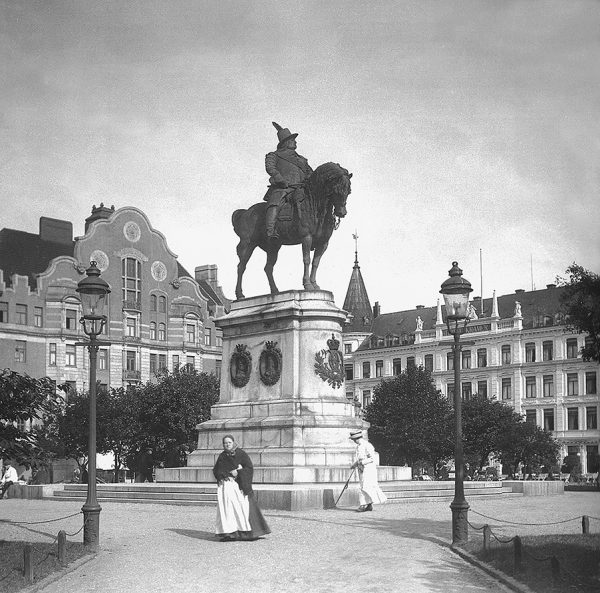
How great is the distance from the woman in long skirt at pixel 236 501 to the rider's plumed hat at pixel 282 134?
16477 mm

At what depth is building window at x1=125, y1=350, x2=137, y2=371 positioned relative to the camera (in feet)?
248

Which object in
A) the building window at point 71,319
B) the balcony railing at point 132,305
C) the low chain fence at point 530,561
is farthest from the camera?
the balcony railing at point 132,305

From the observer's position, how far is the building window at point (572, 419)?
87562 millimetres

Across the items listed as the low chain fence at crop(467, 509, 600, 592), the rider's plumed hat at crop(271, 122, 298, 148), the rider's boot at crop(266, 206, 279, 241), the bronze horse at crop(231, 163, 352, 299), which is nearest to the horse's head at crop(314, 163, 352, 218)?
the bronze horse at crop(231, 163, 352, 299)

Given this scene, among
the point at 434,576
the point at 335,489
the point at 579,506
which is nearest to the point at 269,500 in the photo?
the point at 335,489

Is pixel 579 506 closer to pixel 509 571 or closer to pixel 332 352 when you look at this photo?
pixel 332 352

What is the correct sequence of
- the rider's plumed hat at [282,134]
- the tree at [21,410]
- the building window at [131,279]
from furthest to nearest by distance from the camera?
the building window at [131,279] → the rider's plumed hat at [282,134] → the tree at [21,410]

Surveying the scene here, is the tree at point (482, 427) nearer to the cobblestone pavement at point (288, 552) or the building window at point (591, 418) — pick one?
the building window at point (591, 418)

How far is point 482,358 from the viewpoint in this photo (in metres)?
95.4

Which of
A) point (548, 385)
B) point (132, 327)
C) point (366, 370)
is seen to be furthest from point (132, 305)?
point (548, 385)

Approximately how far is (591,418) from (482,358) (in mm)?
12589

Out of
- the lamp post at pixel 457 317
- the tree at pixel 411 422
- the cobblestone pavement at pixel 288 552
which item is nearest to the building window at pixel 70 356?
the tree at pixel 411 422

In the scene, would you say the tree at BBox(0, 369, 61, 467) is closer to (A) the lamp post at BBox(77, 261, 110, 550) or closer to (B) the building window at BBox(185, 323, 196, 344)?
(A) the lamp post at BBox(77, 261, 110, 550)

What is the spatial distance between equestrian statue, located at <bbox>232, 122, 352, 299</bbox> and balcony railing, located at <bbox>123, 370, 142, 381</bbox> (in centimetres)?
4421
